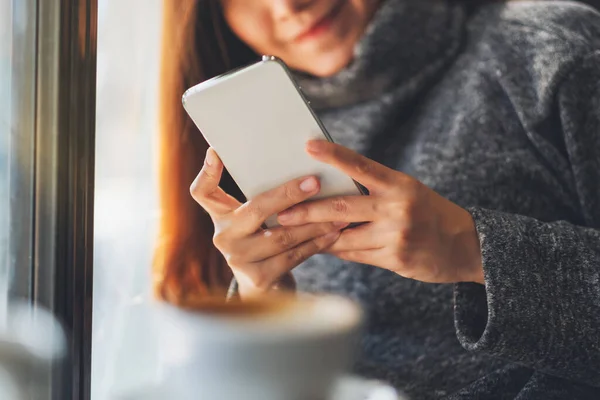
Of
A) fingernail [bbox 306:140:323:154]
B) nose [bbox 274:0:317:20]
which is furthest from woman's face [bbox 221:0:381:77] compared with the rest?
fingernail [bbox 306:140:323:154]

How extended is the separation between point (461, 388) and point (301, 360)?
14cm

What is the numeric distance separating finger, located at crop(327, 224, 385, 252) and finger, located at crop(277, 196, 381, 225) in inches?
0.6

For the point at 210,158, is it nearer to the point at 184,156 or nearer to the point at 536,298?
the point at 184,156

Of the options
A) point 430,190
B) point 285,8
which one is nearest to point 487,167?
point 430,190

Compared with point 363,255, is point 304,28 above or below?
above

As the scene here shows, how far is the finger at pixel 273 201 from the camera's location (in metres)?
0.39

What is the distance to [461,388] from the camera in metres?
0.48

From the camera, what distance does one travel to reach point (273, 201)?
1.29 ft

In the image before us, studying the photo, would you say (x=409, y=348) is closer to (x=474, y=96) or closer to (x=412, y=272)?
(x=412, y=272)

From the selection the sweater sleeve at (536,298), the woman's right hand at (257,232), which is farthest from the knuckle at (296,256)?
the sweater sleeve at (536,298)

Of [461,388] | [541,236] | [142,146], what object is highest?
[142,146]

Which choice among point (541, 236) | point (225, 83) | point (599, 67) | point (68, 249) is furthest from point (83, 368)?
point (599, 67)

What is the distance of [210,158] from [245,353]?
0.14 meters

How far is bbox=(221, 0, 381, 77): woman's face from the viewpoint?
17.8 inches
